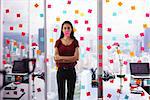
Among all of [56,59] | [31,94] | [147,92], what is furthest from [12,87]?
[147,92]

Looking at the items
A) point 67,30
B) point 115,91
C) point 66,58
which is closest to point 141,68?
point 115,91

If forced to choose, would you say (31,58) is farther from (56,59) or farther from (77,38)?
(77,38)

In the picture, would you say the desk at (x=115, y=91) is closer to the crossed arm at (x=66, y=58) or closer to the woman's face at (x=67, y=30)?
the crossed arm at (x=66, y=58)

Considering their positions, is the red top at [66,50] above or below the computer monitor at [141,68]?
above

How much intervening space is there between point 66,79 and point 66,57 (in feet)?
1.13

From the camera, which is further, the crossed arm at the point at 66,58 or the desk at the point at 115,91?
the desk at the point at 115,91

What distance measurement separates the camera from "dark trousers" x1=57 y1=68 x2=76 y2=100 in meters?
3.83

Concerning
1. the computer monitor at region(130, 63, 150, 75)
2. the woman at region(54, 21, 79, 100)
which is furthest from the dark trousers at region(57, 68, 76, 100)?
the computer monitor at region(130, 63, 150, 75)

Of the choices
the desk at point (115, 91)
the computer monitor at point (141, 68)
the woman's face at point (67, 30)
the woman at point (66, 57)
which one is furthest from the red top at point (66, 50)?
the computer monitor at point (141, 68)

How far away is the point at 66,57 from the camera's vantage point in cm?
381

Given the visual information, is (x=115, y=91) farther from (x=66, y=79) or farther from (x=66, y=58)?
(x=66, y=58)

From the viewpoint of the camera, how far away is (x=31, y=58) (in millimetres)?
4062

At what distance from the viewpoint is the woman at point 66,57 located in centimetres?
381

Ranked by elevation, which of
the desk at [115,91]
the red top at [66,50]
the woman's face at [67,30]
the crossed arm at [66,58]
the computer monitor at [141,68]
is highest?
the woman's face at [67,30]
